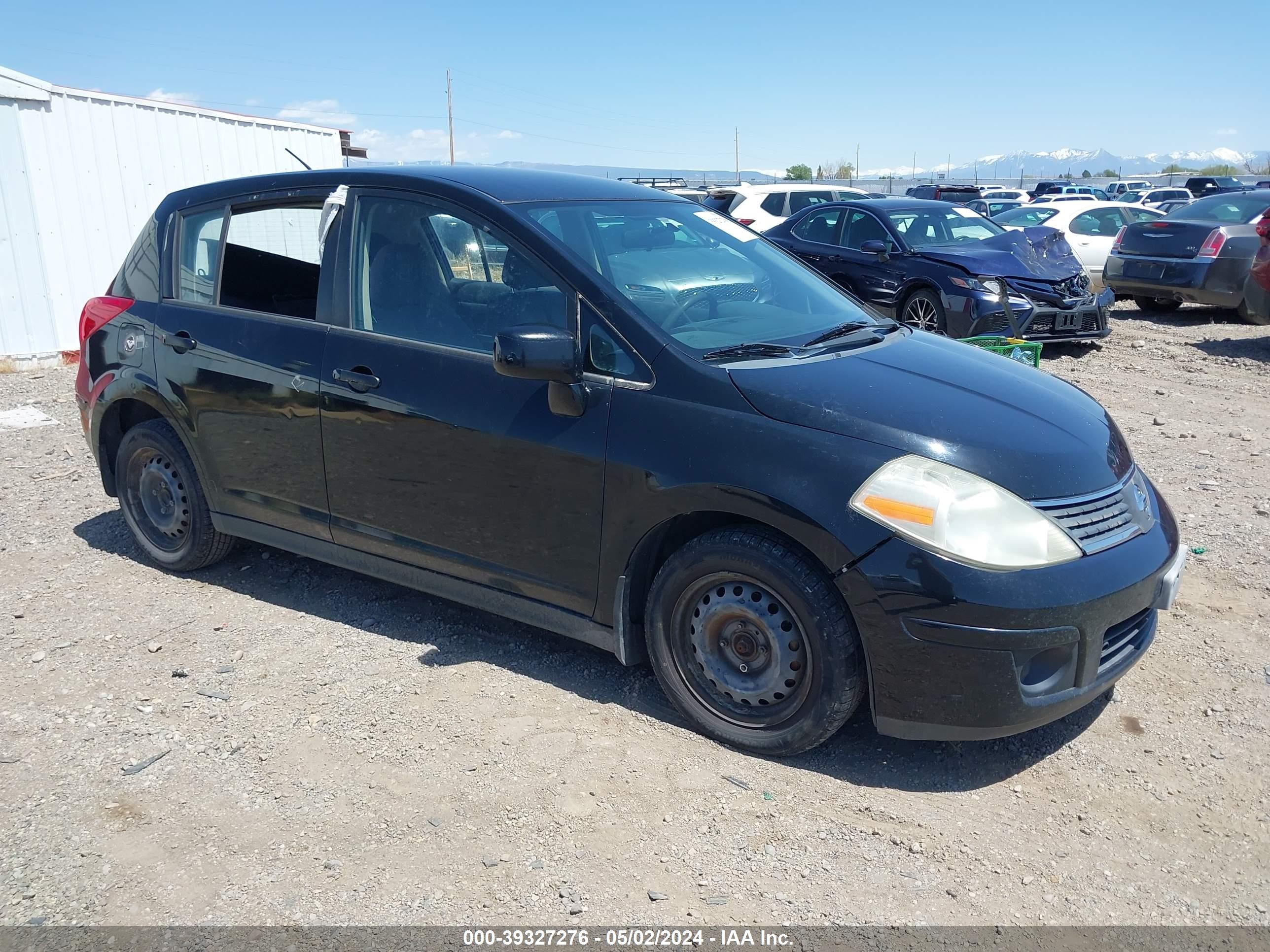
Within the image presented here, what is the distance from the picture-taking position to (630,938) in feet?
8.39

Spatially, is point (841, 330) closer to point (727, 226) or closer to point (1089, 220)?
point (727, 226)

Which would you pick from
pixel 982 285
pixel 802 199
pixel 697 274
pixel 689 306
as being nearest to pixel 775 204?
pixel 802 199

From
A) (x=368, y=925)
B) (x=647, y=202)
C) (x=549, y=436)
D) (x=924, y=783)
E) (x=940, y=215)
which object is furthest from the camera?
(x=940, y=215)

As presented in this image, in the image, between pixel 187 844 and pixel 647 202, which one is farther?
pixel 647 202

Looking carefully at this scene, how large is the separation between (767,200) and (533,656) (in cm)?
1455

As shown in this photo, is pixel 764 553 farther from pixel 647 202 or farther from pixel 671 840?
pixel 647 202

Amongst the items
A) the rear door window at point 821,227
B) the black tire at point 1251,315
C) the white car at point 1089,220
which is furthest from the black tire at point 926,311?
the white car at point 1089,220

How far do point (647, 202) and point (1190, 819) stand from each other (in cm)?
301

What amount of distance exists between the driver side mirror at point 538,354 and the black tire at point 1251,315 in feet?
32.2

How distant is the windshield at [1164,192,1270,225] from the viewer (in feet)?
41.0

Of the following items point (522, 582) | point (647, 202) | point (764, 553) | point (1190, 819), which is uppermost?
point (647, 202)

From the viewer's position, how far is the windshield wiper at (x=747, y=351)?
3.40 m

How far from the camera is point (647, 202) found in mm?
4305

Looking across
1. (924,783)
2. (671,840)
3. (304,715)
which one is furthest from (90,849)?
(924,783)
